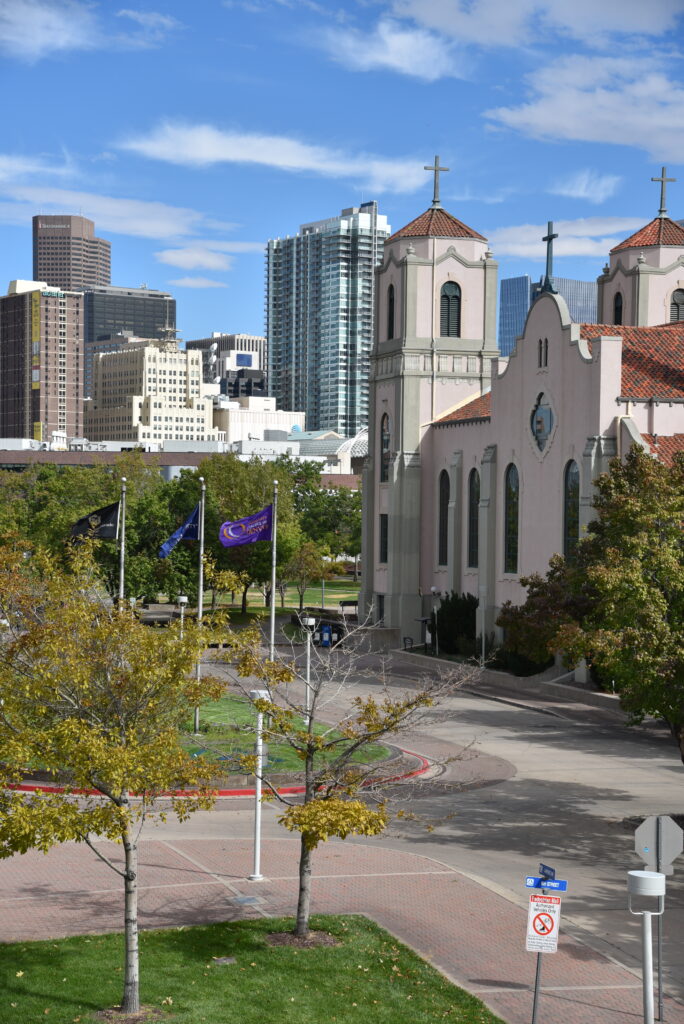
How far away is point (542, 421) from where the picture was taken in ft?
171

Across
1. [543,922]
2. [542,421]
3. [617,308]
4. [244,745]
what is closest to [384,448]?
[617,308]

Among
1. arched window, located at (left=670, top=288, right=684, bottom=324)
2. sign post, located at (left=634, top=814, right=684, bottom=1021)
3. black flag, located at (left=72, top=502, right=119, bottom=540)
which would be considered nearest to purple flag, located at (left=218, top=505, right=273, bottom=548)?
black flag, located at (left=72, top=502, right=119, bottom=540)

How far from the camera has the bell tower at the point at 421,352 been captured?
63469mm

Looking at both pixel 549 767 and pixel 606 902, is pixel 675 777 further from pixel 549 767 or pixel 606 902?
pixel 606 902

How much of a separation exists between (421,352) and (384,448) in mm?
5375

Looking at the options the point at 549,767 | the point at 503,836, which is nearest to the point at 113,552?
the point at 549,767

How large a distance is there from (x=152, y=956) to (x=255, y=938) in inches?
64.3

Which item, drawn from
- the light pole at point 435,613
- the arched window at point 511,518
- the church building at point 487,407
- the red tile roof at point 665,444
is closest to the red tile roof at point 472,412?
the church building at point 487,407

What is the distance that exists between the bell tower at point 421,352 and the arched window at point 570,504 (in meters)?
14.0

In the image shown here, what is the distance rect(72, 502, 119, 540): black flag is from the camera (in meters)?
37.1

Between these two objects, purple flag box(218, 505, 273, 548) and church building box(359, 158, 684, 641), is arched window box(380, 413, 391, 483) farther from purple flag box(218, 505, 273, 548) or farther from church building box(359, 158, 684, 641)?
purple flag box(218, 505, 273, 548)

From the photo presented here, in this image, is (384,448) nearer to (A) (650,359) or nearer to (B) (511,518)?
(B) (511,518)

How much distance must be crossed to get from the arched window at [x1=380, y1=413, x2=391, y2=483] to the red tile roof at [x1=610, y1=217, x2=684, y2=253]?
13.6 m

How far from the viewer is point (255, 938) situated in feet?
64.1
